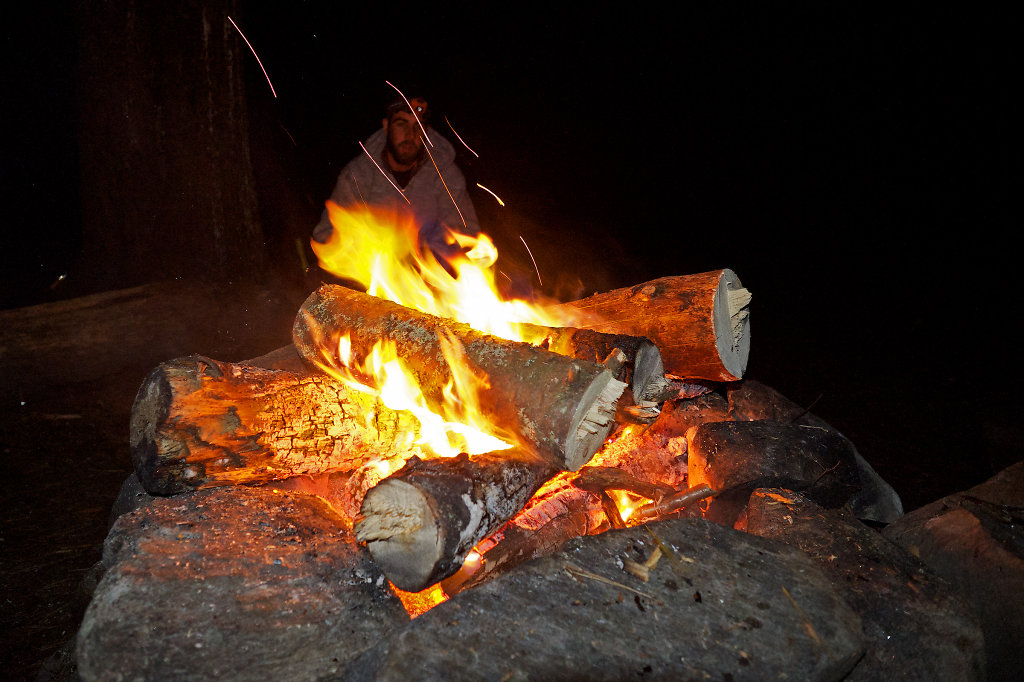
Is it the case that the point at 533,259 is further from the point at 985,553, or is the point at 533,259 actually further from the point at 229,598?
the point at 229,598

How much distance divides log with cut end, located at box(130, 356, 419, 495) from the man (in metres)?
2.22

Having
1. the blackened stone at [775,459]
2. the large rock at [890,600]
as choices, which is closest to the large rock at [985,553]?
the large rock at [890,600]

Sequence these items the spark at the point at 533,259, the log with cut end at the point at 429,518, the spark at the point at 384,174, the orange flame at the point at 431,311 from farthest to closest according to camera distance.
Result: the spark at the point at 533,259, the spark at the point at 384,174, the orange flame at the point at 431,311, the log with cut end at the point at 429,518

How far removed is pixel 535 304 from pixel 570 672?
1944 mm

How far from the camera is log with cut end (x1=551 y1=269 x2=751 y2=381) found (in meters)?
2.65

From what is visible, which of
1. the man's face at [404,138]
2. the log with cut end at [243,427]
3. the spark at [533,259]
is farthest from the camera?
the spark at [533,259]

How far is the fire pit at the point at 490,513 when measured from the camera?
1.47 meters

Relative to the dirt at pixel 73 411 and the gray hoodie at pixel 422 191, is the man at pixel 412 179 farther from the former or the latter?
the dirt at pixel 73 411

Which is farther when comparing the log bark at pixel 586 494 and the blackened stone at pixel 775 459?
the blackened stone at pixel 775 459

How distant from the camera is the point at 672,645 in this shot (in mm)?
1454

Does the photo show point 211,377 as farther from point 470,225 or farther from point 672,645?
point 470,225

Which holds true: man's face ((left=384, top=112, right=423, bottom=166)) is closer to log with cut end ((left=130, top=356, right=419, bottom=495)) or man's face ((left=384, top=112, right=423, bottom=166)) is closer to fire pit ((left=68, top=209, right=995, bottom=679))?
fire pit ((left=68, top=209, right=995, bottom=679))

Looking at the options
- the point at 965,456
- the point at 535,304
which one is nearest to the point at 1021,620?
the point at 535,304

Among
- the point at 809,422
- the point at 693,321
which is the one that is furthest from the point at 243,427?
the point at 809,422
